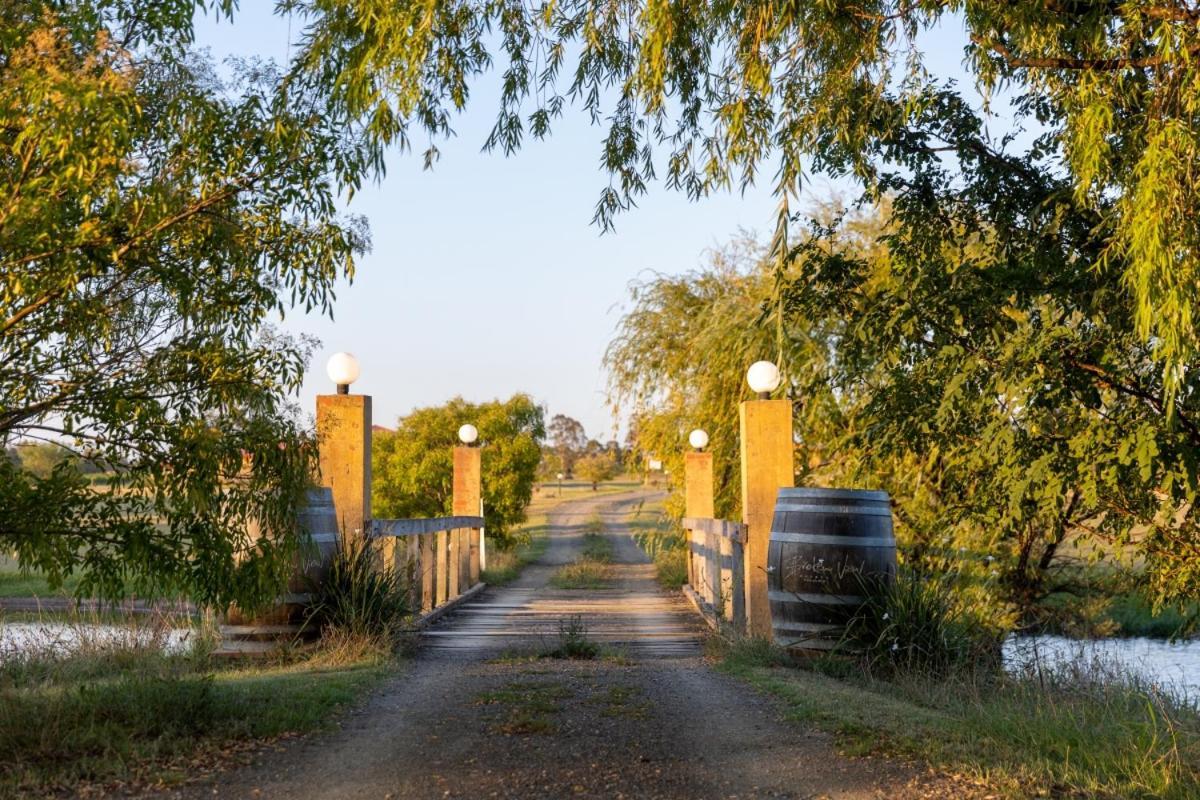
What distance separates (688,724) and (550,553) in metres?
24.2

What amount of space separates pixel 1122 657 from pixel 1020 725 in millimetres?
5486

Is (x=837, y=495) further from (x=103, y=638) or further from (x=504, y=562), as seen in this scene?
(x=504, y=562)

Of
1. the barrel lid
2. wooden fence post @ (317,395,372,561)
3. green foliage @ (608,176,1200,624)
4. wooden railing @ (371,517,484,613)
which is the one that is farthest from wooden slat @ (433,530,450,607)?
the barrel lid

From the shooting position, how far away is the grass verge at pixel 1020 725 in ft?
15.1

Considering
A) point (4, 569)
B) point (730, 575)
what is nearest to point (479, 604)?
point (730, 575)

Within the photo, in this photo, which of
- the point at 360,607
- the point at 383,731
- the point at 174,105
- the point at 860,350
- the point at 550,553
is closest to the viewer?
the point at 174,105

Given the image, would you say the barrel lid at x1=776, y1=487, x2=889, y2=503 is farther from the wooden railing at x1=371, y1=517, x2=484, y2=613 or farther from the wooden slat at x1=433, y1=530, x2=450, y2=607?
the wooden slat at x1=433, y1=530, x2=450, y2=607

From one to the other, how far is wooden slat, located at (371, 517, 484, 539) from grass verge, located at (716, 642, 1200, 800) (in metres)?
2.91

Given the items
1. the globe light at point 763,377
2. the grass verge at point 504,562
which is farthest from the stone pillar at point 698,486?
the globe light at point 763,377

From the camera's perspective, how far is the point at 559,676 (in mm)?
7328

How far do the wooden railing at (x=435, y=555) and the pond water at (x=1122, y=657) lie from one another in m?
4.78

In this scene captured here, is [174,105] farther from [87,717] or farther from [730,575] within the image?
[730,575]

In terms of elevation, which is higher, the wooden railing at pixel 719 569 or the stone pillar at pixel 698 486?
the stone pillar at pixel 698 486

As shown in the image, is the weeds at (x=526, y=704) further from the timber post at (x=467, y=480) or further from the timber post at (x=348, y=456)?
the timber post at (x=467, y=480)
